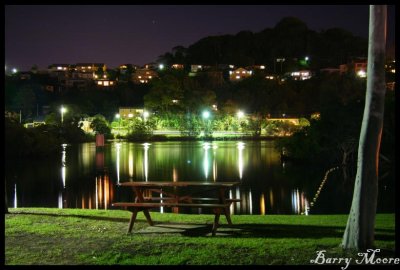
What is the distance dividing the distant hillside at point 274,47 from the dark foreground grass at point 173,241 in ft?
474

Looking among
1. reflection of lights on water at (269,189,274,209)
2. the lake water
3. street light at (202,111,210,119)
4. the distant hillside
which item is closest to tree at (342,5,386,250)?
the lake water

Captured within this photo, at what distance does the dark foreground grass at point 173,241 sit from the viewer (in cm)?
791

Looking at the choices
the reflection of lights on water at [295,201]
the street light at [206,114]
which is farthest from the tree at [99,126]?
the reflection of lights on water at [295,201]

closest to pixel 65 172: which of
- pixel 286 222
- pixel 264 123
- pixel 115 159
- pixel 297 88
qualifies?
pixel 115 159

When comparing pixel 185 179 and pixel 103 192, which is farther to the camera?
pixel 185 179

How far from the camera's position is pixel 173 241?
9.02 meters

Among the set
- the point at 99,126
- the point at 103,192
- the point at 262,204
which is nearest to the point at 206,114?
the point at 99,126

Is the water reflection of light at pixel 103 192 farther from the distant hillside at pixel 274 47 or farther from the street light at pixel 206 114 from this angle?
the distant hillside at pixel 274 47

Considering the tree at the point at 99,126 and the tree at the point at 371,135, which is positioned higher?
the tree at the point at 99,126

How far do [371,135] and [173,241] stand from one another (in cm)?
365

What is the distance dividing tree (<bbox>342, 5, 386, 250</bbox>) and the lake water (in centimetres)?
1389

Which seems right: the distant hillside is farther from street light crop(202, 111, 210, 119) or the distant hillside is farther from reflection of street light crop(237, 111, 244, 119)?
street light crop(202, 111, 210, 119)

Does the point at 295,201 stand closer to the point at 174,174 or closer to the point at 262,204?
the point at 262,204

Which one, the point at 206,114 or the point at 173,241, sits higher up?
the point at 206,114
